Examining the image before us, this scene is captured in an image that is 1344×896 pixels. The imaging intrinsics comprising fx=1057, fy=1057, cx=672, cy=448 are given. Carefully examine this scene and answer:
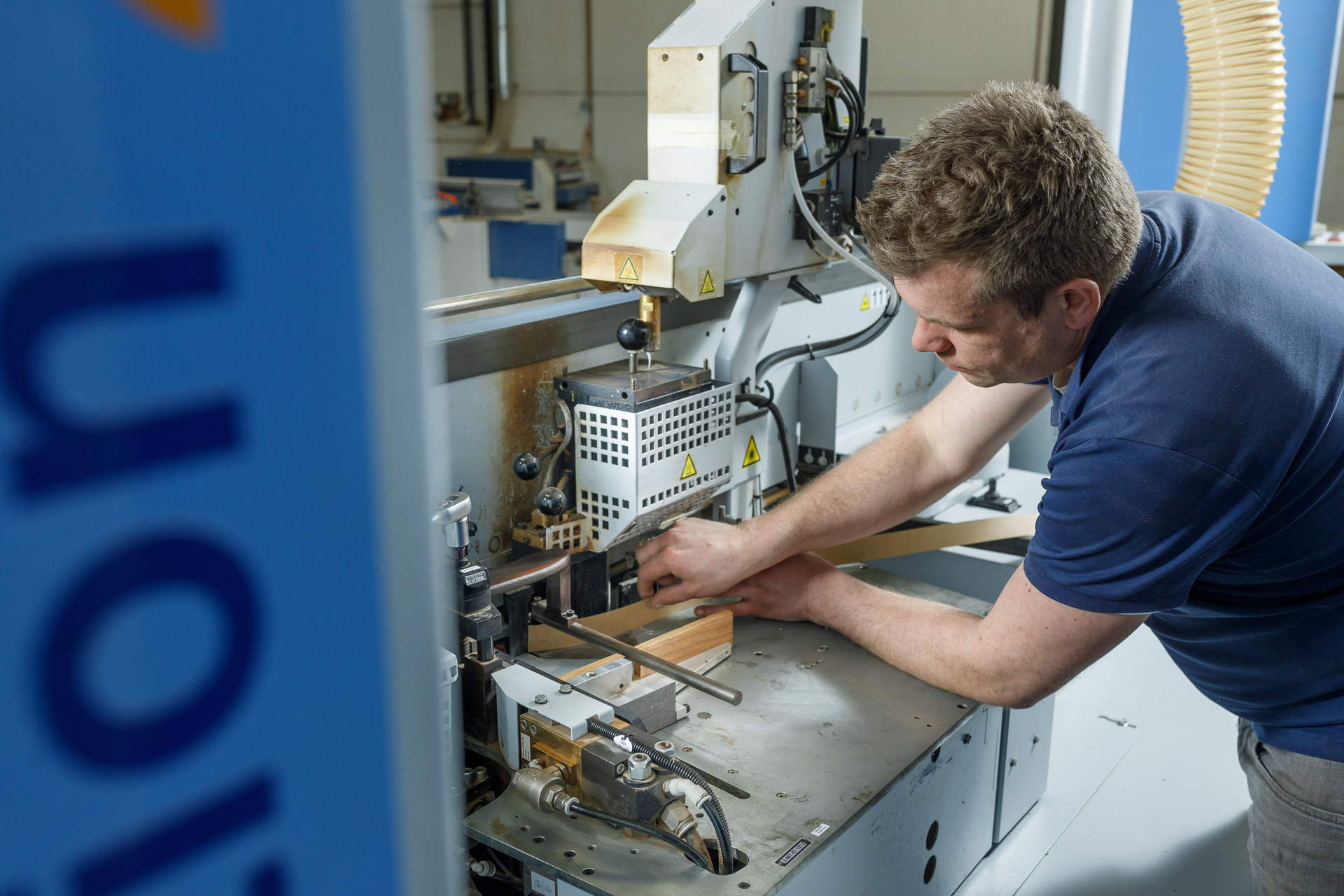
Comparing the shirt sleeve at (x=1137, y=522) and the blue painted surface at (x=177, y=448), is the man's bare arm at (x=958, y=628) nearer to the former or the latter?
the shirt sleeve at (x=1137, y=522)

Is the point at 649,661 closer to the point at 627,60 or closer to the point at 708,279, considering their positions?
the point at 708,279

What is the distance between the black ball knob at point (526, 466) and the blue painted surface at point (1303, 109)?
2367 millimetres

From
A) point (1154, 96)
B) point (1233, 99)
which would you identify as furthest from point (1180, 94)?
point (1233, 99)

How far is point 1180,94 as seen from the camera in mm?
2729

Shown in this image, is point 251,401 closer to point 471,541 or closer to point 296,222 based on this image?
point 296,222

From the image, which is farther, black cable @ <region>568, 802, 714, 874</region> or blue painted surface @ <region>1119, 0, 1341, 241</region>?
blue painted surface @ <region>1119, 0, 1341, 241</region>

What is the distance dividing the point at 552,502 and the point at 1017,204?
66cm

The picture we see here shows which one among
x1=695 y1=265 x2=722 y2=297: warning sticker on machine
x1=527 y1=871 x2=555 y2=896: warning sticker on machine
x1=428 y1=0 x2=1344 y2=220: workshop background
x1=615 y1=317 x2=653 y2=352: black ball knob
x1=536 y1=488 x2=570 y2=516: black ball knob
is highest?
x1=428 y1=0 x2=1344 y2=220: workshop background

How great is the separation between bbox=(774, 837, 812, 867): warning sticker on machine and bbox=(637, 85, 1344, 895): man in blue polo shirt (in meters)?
0.33

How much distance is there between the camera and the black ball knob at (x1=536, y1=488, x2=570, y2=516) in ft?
4.43

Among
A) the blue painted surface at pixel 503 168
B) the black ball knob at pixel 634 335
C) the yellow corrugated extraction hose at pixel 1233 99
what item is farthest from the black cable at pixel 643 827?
the blue painted surface at pixel 503 168

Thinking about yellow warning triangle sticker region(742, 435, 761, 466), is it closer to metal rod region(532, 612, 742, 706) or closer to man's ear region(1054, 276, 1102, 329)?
metal rod region(532, 612, 742, 706)

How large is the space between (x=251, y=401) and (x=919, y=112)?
4682mm

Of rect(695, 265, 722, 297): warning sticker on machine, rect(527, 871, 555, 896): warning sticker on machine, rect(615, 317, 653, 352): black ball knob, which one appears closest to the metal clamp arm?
rect(695, 265, 722, 297): warning sticker on machine
